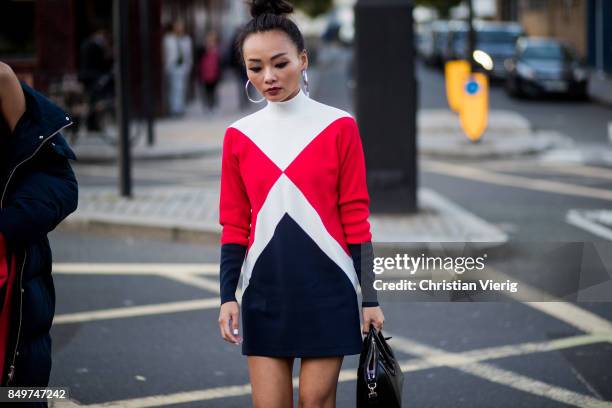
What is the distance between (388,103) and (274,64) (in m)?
6.75

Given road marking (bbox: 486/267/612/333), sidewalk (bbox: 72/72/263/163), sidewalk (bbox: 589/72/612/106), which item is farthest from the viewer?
sidewalk (bbox: 589/72/612/106)

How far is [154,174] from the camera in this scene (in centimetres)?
1484

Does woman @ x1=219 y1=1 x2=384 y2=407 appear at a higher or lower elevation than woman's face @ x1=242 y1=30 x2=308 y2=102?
lower

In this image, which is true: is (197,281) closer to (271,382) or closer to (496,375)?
(496,375)

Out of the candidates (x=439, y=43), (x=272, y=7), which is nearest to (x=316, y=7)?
(x=439, y=43)

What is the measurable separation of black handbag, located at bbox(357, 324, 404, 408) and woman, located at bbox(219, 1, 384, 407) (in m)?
0.09

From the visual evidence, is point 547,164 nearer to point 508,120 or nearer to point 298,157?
point 508,120

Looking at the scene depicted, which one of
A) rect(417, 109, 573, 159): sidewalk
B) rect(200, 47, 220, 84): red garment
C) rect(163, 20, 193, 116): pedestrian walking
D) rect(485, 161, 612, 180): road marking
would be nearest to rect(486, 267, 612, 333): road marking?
rect(485, 161, 612, 180): road marking

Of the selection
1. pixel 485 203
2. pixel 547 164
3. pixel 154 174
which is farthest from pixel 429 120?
pixel 485 203

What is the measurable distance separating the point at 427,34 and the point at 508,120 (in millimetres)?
34253

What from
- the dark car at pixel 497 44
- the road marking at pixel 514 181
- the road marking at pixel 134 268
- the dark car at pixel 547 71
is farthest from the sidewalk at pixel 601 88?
the road marking at pixel 134 268

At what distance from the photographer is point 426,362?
5906 mm

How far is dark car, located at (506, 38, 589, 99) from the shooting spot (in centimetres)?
2775

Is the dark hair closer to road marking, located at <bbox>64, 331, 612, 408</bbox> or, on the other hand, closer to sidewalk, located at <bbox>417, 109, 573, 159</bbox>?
road marking, located at <bbox>64, 331, 612, 408</bbox>
